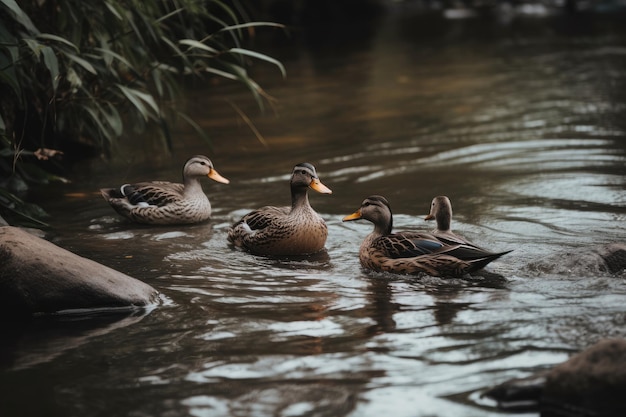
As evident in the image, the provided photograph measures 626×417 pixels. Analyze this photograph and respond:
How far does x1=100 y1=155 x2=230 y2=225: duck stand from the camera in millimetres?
9891

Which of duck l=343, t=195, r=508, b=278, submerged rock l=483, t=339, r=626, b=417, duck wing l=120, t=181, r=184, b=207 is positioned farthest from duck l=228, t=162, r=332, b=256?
submerged rock l=483, t=339, r=626, b=417

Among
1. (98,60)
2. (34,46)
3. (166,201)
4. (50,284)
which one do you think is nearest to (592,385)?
(50,284)

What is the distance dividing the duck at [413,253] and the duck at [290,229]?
59cm

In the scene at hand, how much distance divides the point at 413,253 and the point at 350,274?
1.80 ft

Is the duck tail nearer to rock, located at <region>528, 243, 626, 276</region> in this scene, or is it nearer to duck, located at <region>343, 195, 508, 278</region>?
duck, located at <region>343, 195, 508, 278</region>

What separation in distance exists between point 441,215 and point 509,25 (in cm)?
2400

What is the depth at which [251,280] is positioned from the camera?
25.9 ft

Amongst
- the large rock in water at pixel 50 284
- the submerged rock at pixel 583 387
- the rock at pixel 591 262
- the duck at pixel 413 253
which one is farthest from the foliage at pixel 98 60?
the submerged rock at pixel 583 387

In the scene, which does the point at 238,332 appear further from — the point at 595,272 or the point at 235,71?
the point at 235,71

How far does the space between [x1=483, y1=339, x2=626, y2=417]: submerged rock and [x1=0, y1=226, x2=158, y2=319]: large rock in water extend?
3066 mm

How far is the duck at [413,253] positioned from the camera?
7559mm

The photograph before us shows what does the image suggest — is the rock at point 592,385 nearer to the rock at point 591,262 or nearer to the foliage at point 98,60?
the rock at point 591,262

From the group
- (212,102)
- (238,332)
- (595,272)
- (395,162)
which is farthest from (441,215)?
(212,102)

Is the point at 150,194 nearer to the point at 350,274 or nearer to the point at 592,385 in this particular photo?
the point at 350,274
